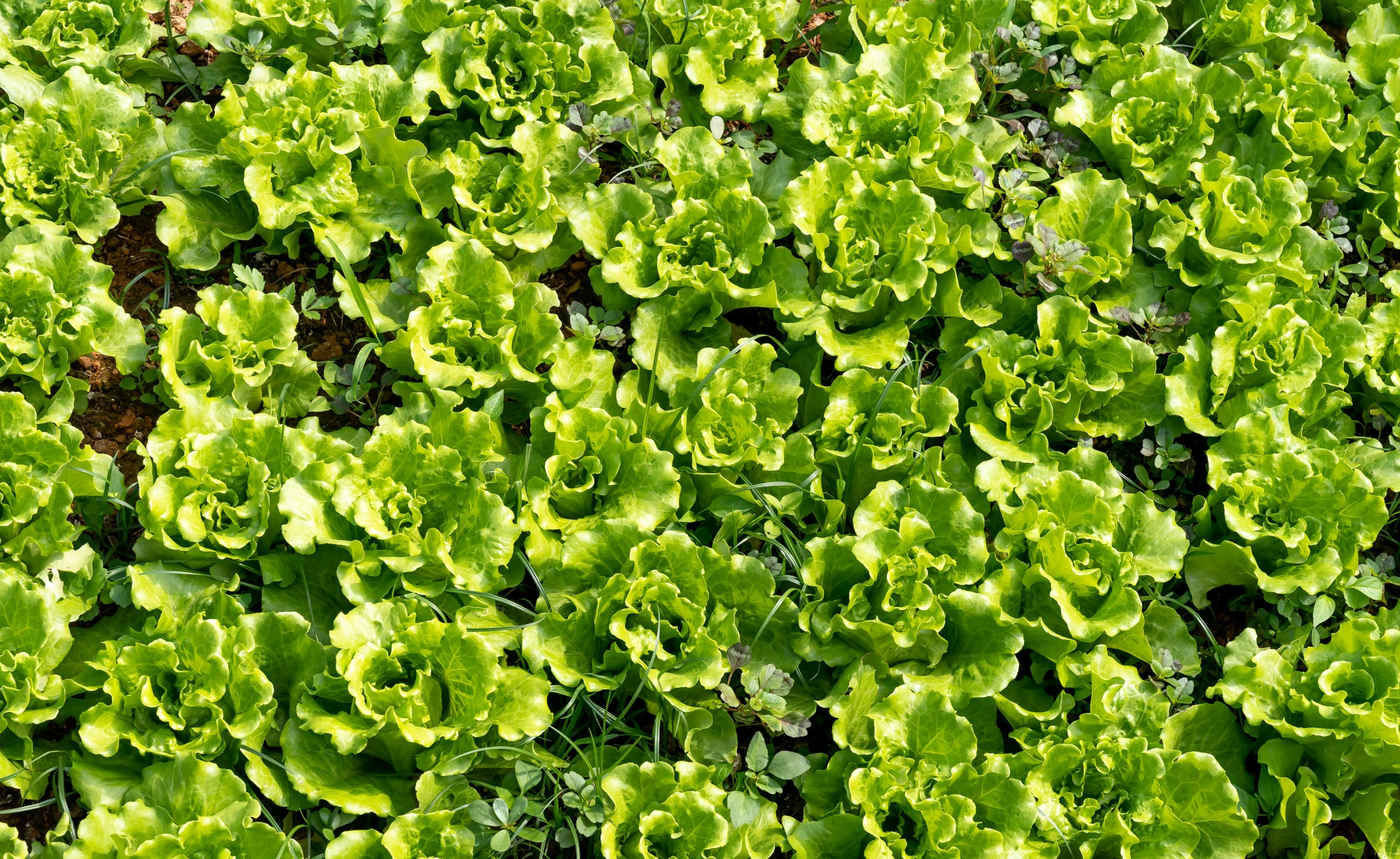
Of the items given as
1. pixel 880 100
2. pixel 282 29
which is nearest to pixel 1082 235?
pixel 880 100

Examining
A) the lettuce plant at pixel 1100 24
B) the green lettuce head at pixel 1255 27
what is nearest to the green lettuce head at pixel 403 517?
the lettuce plant at pixel 1100 24

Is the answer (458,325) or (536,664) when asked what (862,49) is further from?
(536,664)

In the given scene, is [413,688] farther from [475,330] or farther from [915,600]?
[915,600]

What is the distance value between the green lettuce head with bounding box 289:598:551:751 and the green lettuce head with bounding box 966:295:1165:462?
1696mm

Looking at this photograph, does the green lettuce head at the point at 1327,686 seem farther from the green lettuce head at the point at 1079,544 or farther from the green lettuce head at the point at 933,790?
the green lettuce head at the point at 933,790

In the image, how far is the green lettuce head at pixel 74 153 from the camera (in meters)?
4.01

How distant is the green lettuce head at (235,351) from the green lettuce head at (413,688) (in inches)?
36.0

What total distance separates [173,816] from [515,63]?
9.18ft

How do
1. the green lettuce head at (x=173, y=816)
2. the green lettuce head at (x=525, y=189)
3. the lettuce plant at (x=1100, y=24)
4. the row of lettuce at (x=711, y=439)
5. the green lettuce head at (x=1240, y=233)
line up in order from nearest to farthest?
the green lettuce head at (x=173, y=816) < the row of lettuce at (x=711, y=439) < the green lettuce head at (x=525, y=189) < the green lettuce head at (x=1240, y=233) < the lettuce plant at (x=1100, y=24)

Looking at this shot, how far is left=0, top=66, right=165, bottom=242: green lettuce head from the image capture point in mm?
4012

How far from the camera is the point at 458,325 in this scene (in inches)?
149

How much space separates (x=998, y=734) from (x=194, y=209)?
318 centimetres

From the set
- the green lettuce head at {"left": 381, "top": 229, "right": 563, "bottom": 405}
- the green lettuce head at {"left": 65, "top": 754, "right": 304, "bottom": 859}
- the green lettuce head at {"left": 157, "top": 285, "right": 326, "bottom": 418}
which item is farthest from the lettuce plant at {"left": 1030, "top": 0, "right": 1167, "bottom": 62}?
Answer: the green lettuce head at {"left": 65, "top": 754, "right": 304, "bottom": 859}

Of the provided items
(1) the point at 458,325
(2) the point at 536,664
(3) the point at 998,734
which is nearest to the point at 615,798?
(2) the point at 536,664
